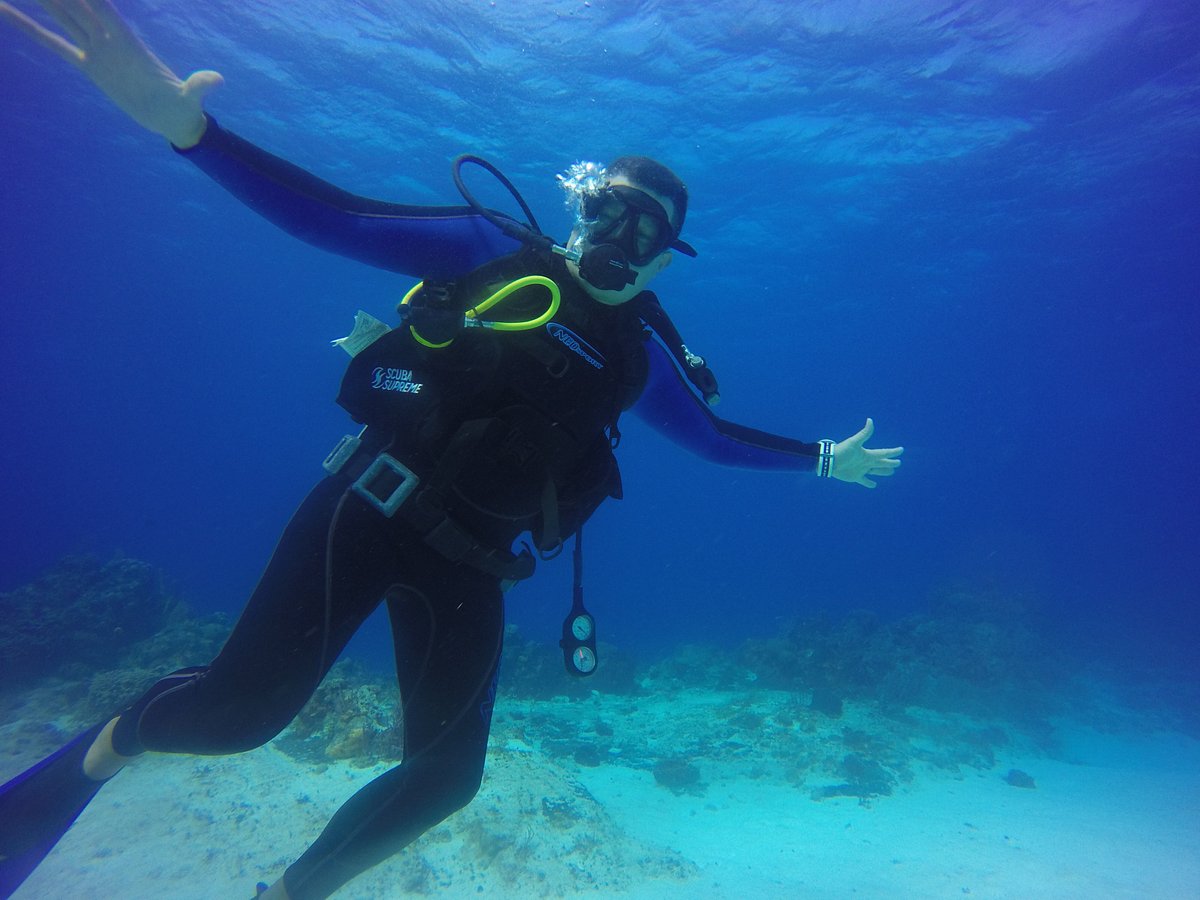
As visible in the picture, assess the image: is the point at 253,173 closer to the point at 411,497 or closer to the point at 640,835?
the point at 411,497

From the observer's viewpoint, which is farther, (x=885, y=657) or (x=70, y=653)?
(x=885, y=657)

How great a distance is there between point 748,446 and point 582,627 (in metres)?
1.75

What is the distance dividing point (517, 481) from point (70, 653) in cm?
1368

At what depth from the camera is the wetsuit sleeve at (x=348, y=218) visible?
2.50m

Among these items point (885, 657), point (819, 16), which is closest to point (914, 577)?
point (885, 657)

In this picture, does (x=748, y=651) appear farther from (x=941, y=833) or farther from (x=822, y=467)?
(x=822, y=467)

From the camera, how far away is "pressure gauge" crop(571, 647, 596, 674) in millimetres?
3166

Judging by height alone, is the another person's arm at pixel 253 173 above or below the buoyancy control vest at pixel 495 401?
above

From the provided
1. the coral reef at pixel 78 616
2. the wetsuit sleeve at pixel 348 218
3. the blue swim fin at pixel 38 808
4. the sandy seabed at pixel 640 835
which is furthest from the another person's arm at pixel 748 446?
the coral reef at pixel 78 616

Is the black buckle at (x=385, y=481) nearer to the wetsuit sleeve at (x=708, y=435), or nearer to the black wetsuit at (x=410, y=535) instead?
the black wetsuit at (x=410, y=535)

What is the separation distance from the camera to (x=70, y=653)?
36.4 feet

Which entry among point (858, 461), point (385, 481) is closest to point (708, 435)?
point (858, 461)

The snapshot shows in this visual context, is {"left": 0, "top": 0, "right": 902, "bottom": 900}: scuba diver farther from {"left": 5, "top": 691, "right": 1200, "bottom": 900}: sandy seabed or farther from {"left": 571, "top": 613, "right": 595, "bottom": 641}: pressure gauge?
{"left": 5, "top": 691, "right": 1200, "bottom": 900}: sandy seabed

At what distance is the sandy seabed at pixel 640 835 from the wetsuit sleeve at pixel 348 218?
524cm
